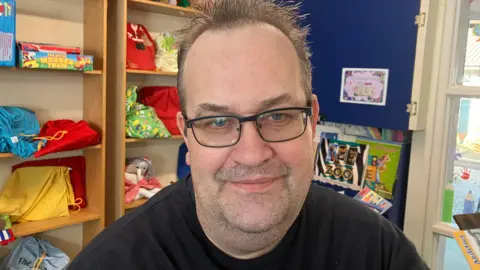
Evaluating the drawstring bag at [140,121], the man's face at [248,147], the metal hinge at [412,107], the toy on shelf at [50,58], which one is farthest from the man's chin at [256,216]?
the drawstring bag at [140,121]

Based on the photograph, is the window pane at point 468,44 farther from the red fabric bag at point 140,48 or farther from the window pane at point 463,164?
the red fabric bag at point 140,48

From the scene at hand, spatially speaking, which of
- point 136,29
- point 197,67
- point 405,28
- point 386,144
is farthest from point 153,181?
point 197,67

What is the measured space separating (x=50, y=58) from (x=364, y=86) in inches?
66.2

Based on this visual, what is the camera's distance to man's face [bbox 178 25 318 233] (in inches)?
34.3

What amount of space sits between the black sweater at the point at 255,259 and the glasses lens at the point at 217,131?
20 cm

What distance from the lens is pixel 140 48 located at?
8.68 ft

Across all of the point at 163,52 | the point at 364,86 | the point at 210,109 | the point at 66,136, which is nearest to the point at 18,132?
the point at 66,136

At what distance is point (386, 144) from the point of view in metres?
2.30

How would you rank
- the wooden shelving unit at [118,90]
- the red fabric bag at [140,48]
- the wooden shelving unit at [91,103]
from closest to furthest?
the wooden shelving unit at [91,103]
the wooden shelving unit at [118,90]
the red fabric bag at [140,48]

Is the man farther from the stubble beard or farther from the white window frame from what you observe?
the white window frame

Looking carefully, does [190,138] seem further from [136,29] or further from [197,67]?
[136,29]

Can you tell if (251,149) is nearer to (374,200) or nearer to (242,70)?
(242,70)

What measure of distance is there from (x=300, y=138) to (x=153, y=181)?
6.73 ft

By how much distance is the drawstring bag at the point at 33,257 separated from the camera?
7.29ft
